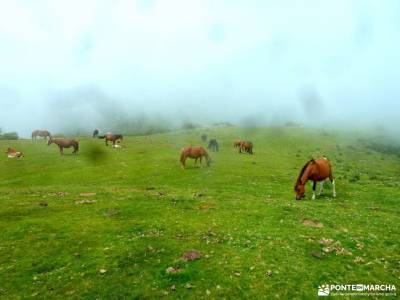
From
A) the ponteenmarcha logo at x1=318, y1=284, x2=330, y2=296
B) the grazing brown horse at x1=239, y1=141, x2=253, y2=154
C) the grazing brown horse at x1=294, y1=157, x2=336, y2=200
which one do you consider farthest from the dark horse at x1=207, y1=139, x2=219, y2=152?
the ponteenmarcha logo at x1=318, y1=284, x2=330, y2=296

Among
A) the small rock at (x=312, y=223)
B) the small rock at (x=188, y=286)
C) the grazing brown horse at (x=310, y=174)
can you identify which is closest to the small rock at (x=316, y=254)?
the small rock at (x=312, y=223)

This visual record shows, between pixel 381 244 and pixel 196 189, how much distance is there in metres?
17.7

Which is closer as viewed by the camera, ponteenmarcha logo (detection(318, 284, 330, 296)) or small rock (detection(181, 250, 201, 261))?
ponteenmarcha logo (detection(318, 284, 330, 296))

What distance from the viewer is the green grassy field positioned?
13734 millimetres

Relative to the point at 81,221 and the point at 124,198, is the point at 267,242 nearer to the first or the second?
the point at 81,221

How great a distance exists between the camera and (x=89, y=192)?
3053 centimetres

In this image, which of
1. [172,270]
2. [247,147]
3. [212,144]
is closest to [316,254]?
[172,270]

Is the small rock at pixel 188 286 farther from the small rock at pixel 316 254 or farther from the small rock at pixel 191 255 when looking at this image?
the small rock at pixel 316 254

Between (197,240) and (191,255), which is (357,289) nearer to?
(191,255)

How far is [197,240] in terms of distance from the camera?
1759 cm

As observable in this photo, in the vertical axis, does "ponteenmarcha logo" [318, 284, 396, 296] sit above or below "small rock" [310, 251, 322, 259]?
below

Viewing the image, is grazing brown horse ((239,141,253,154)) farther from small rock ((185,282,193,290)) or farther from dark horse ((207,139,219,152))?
small rock ((185,282,193,290))

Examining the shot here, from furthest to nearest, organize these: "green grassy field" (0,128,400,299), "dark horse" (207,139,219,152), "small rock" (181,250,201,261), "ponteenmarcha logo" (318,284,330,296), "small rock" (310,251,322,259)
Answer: "dark horse" (207,139,219,152)
"small rock" (310,251,322,259)
"small rock" (181,250,201,261)
"green grassy field" (0,128,400,299)
"ponteenmarcha logo" (318,284,330,296)

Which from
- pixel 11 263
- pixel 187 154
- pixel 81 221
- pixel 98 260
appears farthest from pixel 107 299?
pixel 187 154
